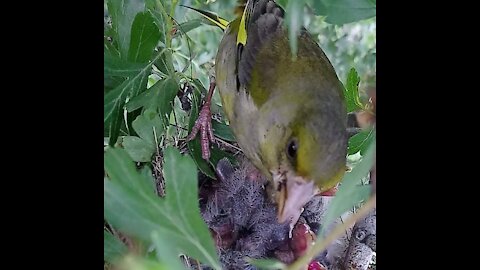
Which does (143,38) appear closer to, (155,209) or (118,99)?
(118,99)

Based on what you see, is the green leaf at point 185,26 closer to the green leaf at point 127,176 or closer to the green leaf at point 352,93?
the green leaf at point 352,93

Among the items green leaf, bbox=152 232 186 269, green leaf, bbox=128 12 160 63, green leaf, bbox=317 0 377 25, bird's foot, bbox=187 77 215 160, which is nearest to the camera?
green leaf, bbox=152 232 186 269

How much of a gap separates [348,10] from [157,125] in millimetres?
288

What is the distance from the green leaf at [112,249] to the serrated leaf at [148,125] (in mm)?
206

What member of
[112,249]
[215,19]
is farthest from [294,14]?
[215,19]

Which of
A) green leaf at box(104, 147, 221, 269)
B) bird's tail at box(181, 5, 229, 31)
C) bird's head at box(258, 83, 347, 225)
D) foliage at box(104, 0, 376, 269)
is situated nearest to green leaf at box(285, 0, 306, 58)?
foliage at box(104, 0, 376, 269)

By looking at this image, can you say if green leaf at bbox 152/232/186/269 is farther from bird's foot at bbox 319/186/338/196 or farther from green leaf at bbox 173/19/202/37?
green leaf at bbox 173/19/202/37

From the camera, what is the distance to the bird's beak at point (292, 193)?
732 mm

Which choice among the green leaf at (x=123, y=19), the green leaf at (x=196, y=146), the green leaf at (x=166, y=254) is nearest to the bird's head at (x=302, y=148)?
the green leaf at (x=196, y=146)

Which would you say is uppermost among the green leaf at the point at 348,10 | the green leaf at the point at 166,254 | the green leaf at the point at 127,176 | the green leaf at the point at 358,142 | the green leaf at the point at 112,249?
the green leaf at the point at 348,10

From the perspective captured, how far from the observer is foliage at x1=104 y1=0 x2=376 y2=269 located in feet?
1.66
